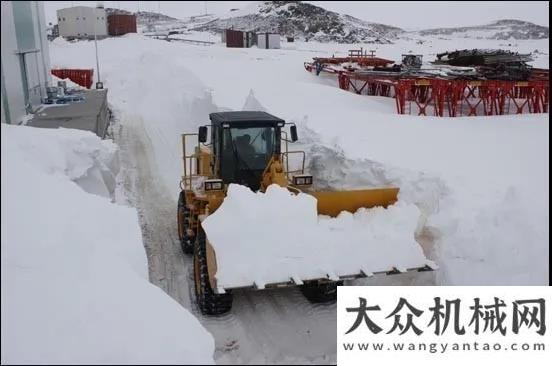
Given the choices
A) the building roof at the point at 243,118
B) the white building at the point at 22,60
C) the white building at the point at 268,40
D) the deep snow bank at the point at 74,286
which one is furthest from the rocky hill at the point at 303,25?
the deep snow bank at the point at 74,286

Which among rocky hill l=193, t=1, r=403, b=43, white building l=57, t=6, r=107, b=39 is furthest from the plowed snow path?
rocky hill l=193, t=1, r=403, b=43

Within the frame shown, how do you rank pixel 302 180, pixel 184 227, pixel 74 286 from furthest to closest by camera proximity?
pixel 184 227, pixel 302 180, pixel 74 286

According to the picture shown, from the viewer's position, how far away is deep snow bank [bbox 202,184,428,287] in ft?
20.6

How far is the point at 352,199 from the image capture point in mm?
7402

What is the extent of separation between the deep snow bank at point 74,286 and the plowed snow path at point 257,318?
1.15 ft

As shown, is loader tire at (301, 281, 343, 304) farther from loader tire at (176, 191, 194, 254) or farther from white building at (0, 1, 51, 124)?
white building at (0, 1, 51, 124)

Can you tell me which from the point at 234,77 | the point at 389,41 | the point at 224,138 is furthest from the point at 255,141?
the point at 389,41

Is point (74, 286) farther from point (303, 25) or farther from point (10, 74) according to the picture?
point (303, 25)

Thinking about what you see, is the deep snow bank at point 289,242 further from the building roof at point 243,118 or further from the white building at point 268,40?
the white building at point 268,40

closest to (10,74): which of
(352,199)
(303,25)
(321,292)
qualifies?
(352,199)

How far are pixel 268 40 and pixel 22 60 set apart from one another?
846 inches

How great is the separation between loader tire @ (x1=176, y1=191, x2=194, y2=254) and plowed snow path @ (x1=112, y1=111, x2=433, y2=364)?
14 cm

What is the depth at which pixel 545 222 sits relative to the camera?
23.4 feet

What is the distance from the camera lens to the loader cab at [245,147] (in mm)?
7848
